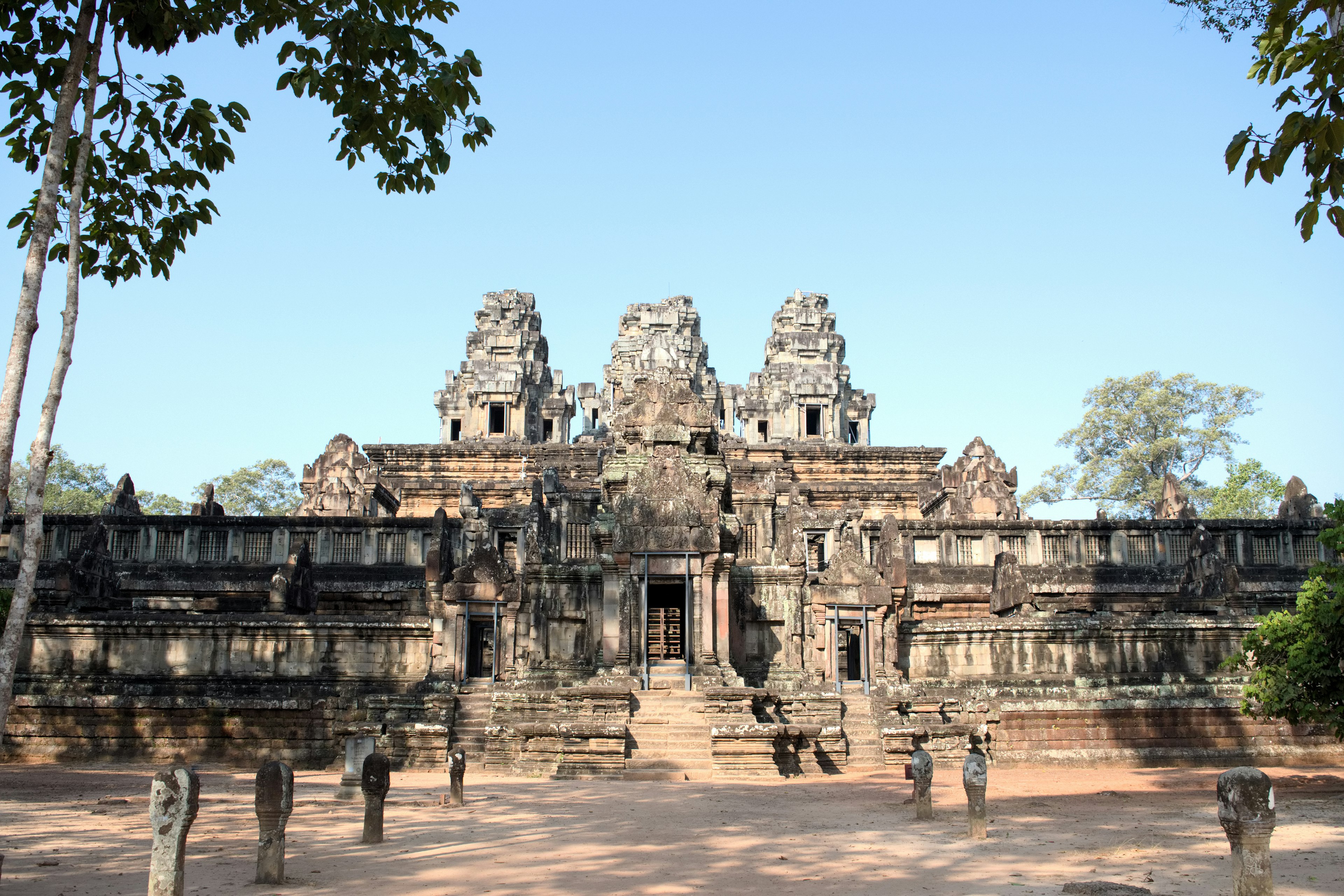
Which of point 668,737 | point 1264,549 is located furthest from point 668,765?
point 1264,549

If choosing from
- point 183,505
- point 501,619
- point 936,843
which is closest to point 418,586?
point 501,619

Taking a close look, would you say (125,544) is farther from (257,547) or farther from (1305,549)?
(1305,549)

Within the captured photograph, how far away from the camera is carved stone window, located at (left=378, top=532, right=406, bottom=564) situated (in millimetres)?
29875

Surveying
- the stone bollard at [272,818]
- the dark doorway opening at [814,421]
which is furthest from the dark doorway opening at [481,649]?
the dark doorway opening at [814,421]

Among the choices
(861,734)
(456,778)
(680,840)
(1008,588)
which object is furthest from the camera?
(1008,588)

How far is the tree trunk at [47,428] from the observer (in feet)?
26.7

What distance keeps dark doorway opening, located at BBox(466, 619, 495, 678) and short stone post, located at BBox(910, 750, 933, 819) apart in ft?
33.2

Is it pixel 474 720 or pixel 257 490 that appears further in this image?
pixel 257 490

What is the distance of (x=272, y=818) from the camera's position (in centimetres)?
913

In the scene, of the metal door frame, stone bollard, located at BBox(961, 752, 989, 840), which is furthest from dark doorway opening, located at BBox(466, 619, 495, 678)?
stone bollard, located at BBox(961, 752, 989, 840)

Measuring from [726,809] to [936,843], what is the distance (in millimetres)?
3323

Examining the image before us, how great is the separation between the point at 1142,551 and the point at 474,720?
18.8m

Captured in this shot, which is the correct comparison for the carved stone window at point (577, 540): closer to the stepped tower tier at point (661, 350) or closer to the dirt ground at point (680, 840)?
the dirt ground at point (680, 840)

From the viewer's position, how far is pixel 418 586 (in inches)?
1108
